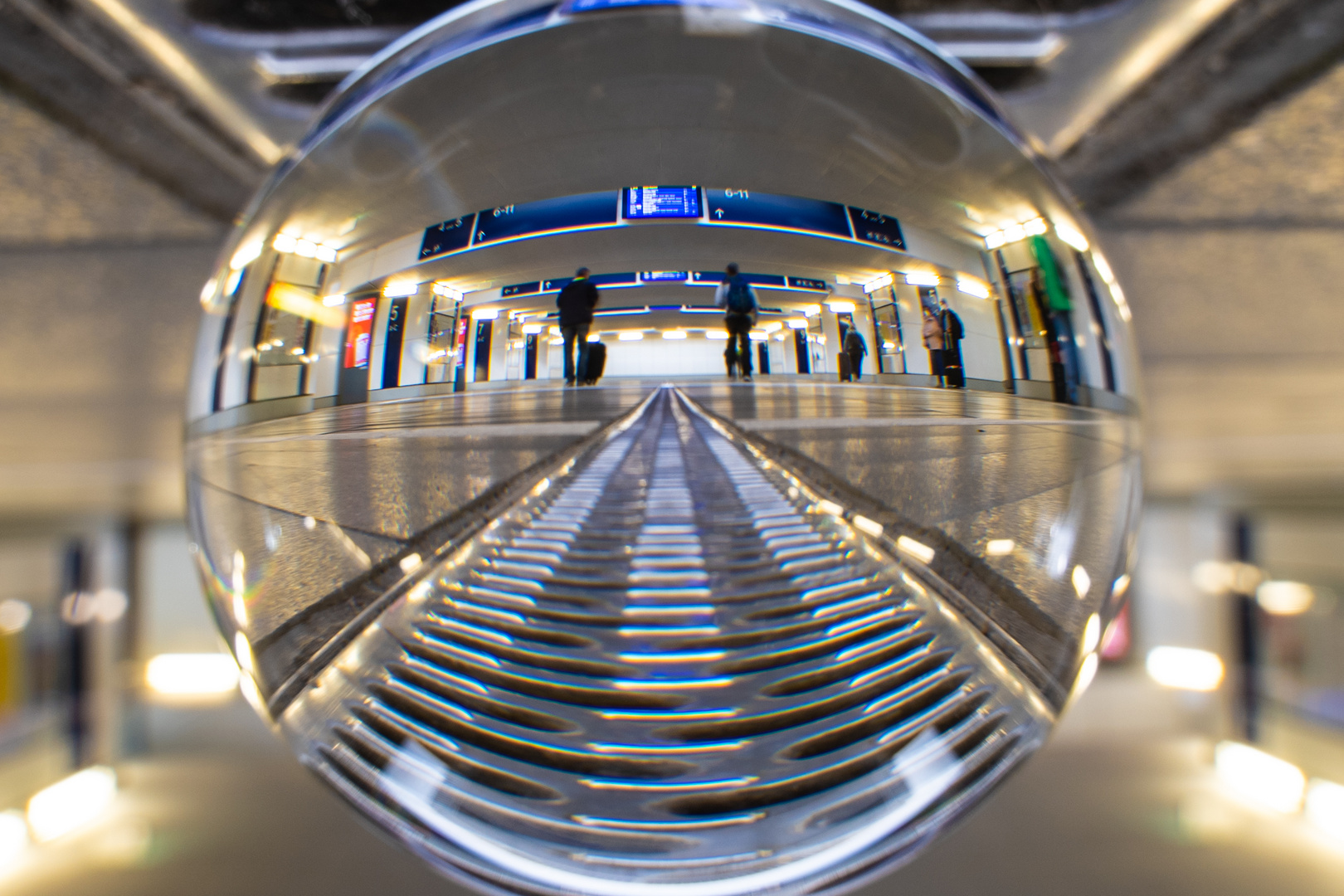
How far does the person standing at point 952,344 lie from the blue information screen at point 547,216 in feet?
0.30

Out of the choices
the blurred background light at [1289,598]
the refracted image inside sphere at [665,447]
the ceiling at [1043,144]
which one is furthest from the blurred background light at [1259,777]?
the refracted image inside sphere at [665,447]

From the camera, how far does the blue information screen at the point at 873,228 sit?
6.7 inches

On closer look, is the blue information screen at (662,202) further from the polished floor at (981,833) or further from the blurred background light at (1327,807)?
the blurred background light at (1327,807)

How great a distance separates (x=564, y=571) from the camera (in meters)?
0.21

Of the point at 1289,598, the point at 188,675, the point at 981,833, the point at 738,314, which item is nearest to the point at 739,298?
the point at 738,314

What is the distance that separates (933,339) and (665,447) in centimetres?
8

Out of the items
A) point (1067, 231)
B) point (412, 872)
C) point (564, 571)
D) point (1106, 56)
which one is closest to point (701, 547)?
point (564, 571)

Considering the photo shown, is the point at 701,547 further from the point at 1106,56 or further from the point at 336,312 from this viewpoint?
the point at 1106,56

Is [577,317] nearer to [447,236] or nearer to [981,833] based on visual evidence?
[447,236]

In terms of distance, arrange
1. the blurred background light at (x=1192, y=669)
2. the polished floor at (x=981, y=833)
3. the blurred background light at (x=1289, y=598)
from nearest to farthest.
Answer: the polished floor at (x=981, y=833), the blurred background light at (x=1192, y=669), the blurred background light at (x=1289, y=598)

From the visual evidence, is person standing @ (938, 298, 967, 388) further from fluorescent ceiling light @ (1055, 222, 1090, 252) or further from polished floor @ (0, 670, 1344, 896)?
polished floor @ (0, 670, 1344, 896)

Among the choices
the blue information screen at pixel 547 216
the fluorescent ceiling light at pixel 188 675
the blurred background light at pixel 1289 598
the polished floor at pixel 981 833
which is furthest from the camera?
the blurred background light at pixel 1289 598

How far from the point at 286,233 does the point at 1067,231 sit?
0.83ft

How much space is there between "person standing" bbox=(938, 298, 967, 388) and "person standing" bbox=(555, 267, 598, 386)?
0.31 ft
